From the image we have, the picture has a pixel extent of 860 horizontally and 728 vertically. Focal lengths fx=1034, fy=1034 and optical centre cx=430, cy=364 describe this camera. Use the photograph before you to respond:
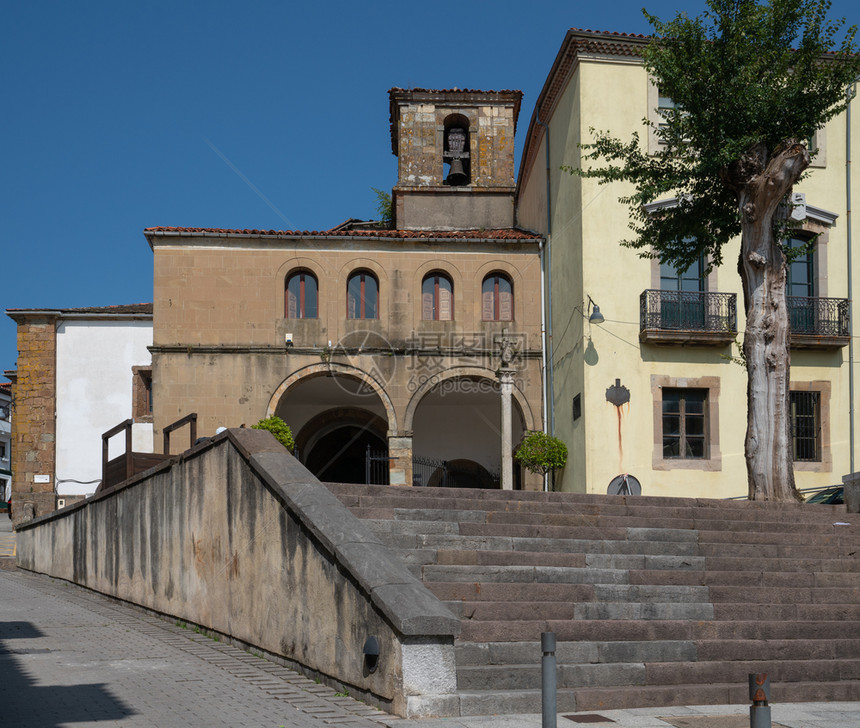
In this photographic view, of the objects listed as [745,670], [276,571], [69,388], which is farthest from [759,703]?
[69,388]

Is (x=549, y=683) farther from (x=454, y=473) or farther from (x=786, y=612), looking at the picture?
(x=454, y=473)

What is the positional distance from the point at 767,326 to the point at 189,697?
11.3 meters

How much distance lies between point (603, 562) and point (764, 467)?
6.25 m

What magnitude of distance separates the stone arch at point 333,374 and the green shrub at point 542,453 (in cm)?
376

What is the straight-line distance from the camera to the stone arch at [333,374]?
2530cm

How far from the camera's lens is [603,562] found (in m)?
10.6

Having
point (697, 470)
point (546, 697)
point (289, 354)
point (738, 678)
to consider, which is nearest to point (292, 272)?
point (289, 354)

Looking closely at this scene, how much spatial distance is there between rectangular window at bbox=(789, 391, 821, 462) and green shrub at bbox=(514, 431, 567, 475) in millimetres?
5132

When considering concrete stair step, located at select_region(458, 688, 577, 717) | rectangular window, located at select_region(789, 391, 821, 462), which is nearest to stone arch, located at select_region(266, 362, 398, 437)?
rectangular window, located at select_region(789, 391, 821, 462)

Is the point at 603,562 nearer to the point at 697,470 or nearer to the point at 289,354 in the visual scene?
the point at 697,470

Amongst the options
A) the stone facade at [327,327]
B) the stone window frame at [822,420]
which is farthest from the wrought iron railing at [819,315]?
the stone facade at [327,327]

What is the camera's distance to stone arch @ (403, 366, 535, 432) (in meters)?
25.7

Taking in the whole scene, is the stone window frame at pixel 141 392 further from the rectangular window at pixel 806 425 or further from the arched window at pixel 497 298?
the rectangular window at pixel 806 425

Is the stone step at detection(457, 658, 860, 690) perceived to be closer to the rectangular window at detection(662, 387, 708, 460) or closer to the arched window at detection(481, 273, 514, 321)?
the rectangular window at detection(662, 387, 708, 460)
